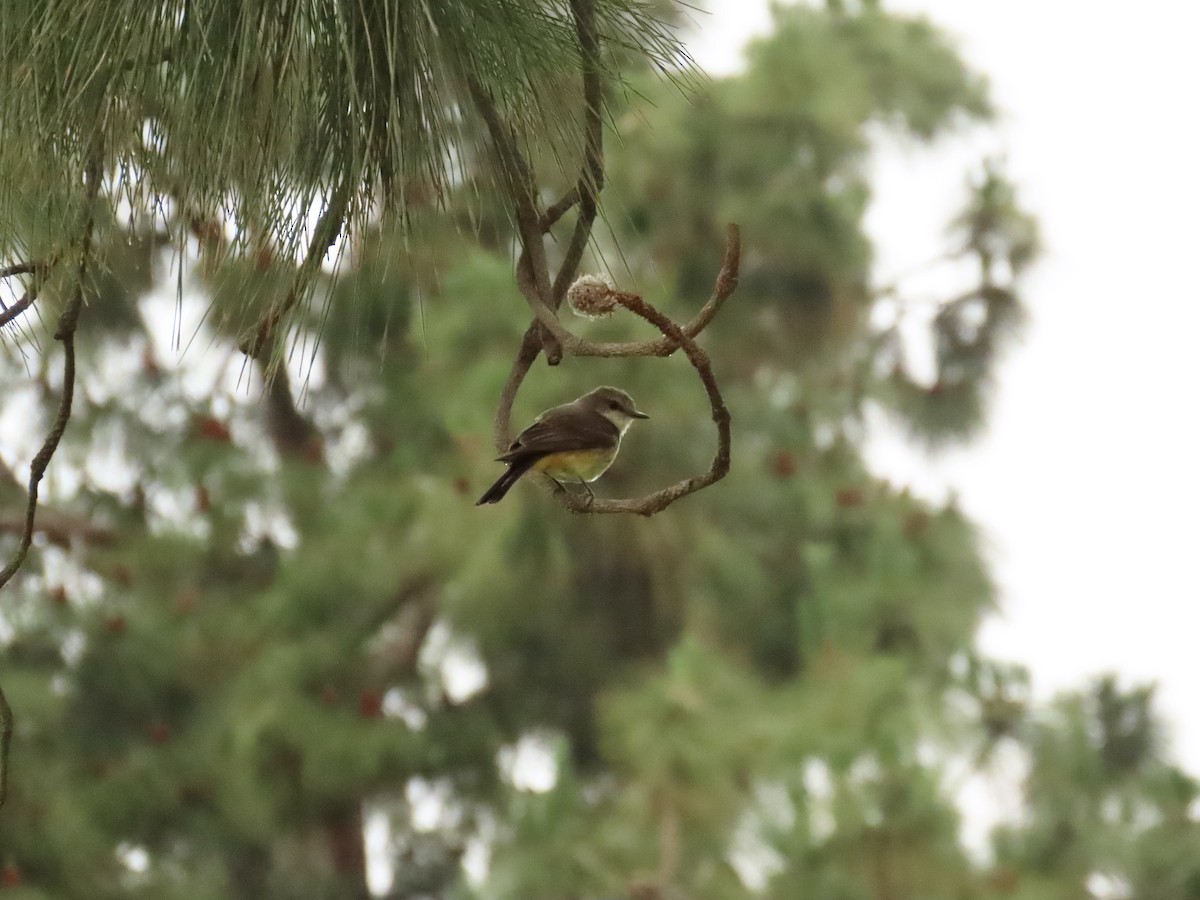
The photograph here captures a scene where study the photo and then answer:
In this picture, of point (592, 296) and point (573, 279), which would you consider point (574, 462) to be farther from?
point (592, 296)

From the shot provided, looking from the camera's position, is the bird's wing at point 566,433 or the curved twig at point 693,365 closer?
the curved twig at point 693,365

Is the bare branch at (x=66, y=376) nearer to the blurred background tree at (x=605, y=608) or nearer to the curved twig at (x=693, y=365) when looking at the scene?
the curved twig at (x=693, y=365)

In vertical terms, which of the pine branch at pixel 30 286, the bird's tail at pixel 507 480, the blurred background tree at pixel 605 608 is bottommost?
the pine branch at pixel 30 286

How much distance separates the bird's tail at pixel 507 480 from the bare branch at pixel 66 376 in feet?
1.30

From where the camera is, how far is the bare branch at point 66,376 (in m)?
0.96

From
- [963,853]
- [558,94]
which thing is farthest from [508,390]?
[963,853]

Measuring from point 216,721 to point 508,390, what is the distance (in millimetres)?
2606

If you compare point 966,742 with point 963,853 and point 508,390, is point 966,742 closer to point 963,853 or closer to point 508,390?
point 963,853

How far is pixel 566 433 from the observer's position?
4.88 ft

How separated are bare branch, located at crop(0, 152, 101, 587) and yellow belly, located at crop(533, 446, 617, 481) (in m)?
0.56

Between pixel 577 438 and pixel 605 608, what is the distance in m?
2.01

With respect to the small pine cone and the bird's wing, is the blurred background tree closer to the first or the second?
the bird's wing

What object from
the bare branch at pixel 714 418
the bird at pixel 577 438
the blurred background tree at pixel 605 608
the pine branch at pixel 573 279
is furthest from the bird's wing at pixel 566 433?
the blurred background tree at pixel 605 608

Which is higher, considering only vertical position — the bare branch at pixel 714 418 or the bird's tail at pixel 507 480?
the bird's tail at pixel 507 480
